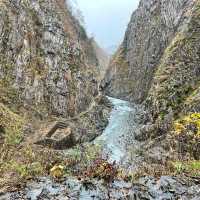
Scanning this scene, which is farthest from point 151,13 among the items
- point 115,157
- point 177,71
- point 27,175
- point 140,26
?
point 27,175

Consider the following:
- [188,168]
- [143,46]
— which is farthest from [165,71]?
[143,46]

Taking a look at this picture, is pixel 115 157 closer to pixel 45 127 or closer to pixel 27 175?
pixel 45 127

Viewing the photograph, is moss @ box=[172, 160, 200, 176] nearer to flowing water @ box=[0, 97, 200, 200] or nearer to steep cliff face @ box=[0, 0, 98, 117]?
flowing water @ box=[0, 97, 200, 200]

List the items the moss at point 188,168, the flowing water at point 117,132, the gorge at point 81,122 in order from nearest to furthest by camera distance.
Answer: the gorge at point 81,122, the moss at point 188,168, the flowing water at point 117,132

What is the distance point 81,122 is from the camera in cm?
5262

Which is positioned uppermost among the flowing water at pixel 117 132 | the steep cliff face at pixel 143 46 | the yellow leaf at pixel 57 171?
the steep cliff face at pixel 143 46

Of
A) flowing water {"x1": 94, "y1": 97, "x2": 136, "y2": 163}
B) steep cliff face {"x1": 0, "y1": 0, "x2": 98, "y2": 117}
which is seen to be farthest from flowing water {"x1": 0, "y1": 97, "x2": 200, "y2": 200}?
steep cliff face {"x1": 0, "y1": 0, "x2": 98, "y2": 117}

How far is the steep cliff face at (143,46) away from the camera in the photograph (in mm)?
76625

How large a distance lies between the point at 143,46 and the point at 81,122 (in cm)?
4318

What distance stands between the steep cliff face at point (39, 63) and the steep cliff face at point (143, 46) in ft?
59.9

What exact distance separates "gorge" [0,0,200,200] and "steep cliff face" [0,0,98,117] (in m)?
0.13

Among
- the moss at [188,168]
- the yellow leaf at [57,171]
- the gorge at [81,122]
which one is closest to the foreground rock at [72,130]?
the gorge at [81,122]

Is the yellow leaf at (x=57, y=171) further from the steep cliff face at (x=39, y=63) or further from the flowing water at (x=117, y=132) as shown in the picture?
the steep cliff face at (x=39, y=63)

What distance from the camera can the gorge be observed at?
69.3ft
